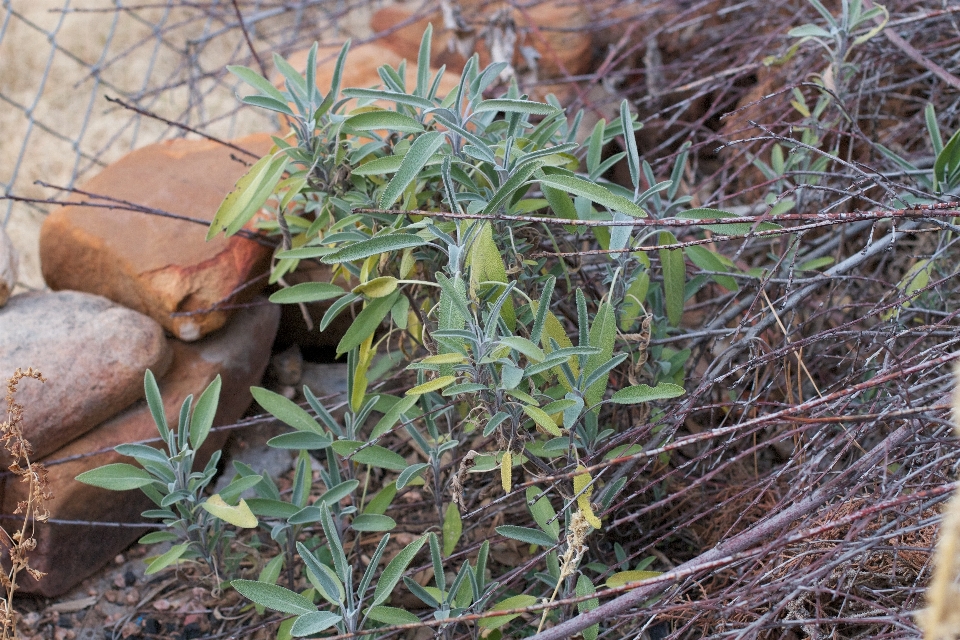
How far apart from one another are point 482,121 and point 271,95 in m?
0.46

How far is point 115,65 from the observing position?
4.00 metres

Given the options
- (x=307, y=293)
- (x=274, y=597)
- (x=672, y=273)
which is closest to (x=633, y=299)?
(x=672, y=273)

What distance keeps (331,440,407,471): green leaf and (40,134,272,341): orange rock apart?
0.60m

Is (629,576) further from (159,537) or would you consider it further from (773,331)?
(159,537)

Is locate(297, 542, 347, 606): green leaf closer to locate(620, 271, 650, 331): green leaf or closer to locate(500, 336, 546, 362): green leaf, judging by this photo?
locate(500, 336, 546, 362): green leaf

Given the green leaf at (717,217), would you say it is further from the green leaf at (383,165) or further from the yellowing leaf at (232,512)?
the yellowing leaf at (232,512)

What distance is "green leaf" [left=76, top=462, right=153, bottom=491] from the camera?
60.1 inches

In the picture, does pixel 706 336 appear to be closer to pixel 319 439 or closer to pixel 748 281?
pixel 748 281

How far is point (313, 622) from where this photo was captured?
131 centimetres

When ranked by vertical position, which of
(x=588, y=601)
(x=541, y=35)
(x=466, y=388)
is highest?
(x=541, y=35)

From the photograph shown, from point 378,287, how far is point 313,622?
0.58m

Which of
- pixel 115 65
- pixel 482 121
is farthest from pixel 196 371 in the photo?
pixel 115 65

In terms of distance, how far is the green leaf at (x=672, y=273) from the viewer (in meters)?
1.57

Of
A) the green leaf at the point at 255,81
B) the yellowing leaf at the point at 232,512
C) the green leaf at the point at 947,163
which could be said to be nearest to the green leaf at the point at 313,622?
the yellowing leaf at the point at 232,512
